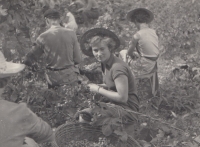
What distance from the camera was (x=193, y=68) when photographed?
17.2ft

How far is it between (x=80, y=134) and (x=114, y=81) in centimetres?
56

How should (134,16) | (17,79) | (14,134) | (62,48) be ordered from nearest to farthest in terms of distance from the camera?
(14,134) < (17,79) < (62,48) < (134,16)

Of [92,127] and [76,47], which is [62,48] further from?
[92,127]

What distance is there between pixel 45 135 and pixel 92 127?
28.5 inches

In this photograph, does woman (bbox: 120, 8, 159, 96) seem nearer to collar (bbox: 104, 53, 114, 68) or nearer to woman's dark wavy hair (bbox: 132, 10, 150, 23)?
woman's dark wavy hair (bbox: 132, 10, 150, 23)

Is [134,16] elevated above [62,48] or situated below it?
above

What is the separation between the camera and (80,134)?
9.77ft

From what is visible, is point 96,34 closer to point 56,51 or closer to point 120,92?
point 120,92

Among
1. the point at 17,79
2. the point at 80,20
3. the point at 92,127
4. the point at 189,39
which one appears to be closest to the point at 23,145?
the point at 92,127

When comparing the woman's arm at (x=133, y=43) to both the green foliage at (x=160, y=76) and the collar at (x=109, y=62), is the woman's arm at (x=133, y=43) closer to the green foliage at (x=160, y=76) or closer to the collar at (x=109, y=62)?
the green foliage at (x=160, y=76)

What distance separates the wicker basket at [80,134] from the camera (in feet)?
9.23

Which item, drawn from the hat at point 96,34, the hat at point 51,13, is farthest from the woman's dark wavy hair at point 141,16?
the hat at point 96,34

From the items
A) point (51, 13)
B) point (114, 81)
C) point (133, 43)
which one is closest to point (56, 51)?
point (51, 13)

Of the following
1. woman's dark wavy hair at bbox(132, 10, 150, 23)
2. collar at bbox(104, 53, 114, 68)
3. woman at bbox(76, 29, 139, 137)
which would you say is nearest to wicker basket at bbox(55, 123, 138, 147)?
woman at bbox(76, 29, 139, 137)
